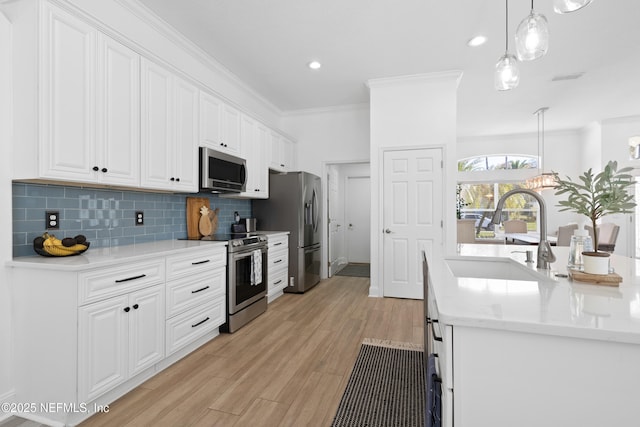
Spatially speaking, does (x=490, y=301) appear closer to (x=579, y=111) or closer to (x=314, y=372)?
(x=314, y=372)

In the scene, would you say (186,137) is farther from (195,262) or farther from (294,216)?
(294,216)

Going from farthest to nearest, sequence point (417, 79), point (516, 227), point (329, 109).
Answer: point (516, 227)
point (329, 109)
point (417, 79)

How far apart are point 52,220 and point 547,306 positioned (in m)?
2.70

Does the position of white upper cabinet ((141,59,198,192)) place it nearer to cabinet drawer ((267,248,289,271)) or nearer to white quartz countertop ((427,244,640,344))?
cabinet drawer ((267,248,289,271))

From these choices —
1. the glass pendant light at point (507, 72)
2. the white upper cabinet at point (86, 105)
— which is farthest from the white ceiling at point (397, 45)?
the glass pendant light at point (507, 72)

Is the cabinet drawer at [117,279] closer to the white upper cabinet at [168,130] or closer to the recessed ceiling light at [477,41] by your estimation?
the white upper cabinet at [168,130]

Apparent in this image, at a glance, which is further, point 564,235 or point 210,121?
point 564,235

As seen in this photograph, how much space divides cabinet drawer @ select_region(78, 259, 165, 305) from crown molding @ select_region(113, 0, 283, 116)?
216 centimetres

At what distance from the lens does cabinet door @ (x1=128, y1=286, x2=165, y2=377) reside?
1949 mm

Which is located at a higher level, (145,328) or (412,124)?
(412,124)

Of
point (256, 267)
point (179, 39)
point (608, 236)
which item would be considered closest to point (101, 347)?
point (256, 267)

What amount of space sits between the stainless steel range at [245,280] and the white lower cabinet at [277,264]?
0.30 meters

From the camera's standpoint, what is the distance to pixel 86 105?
1955 millimetres

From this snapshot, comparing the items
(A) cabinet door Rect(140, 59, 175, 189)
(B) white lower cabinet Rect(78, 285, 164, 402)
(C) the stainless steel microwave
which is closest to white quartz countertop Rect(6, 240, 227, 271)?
(B) white lower cabinet Rect(78, 285, 164, 402)
